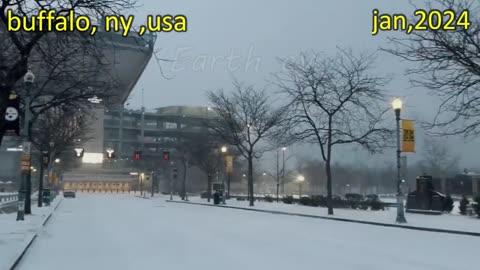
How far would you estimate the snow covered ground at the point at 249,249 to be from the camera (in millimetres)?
12875

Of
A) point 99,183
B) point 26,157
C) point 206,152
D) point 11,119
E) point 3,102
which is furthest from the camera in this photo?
point 99,183

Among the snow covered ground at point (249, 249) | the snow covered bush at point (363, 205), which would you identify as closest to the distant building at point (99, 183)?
the snow covered bush at point (363, 205)

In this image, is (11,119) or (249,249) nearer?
(249,249)

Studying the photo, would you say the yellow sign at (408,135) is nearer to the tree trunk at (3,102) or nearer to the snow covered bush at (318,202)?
the tree trunk at (3,102)

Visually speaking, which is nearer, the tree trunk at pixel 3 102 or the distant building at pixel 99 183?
the tree trunk at pixel 3 102

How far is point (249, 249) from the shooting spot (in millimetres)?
15734

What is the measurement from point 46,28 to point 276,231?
1167 cm

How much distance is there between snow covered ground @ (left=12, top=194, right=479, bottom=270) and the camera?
12875 mm

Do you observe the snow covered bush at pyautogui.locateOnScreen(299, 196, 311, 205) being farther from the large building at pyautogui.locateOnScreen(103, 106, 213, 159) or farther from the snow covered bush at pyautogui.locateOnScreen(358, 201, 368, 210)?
the large building at pyautogui.locateOnScreen(103, 106, 213, 159)

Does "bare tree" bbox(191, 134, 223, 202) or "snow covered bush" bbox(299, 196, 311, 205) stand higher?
"bare tree" bbox(191, 134, 223, 202)

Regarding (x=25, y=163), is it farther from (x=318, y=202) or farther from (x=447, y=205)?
(x=318, y=202)

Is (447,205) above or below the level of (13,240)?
above

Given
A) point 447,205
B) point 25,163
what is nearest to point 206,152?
point 447,205

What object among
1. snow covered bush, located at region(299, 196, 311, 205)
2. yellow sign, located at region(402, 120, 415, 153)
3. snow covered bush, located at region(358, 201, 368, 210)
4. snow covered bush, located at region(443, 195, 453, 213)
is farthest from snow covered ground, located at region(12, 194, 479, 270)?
snow covered bush, located at region(299, 196, 311, 205)
